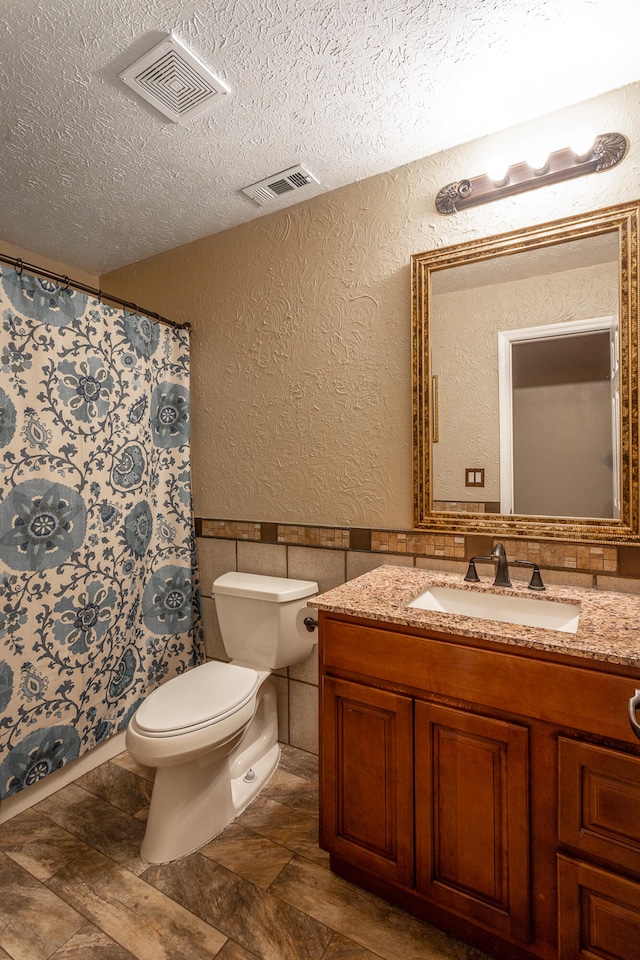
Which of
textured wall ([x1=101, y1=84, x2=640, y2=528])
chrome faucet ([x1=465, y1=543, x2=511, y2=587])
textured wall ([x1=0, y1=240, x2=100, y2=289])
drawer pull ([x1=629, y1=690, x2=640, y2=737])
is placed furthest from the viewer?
textured wall ([x1=0, y1=240, x2=100, y2=289])

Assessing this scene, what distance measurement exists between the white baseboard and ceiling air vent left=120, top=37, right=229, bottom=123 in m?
2.34

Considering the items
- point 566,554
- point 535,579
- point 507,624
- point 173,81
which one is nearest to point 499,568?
point 535,579

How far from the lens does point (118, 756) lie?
1.96 m

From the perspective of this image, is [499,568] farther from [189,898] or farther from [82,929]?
[82,929]

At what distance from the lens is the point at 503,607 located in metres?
1.38

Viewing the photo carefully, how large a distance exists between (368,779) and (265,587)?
2.49ft

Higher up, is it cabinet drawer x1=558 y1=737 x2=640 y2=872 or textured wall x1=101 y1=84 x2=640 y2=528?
textured wall x1=101 y1=84 x2=640 y2=528

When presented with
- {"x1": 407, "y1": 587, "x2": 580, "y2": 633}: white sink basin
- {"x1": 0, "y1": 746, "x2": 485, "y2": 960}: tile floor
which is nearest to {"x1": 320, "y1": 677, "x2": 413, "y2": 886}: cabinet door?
{"x1": 0, "y1": 746, "x2": 485, "y2": 960}: tile floor

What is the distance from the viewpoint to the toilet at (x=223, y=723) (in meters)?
1.38

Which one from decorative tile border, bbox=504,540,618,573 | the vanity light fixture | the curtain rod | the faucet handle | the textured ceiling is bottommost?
the faucet handle

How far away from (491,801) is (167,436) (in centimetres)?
183

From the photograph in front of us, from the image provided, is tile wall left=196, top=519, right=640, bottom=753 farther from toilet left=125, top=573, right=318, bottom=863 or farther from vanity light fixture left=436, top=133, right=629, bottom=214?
vanity light fixture left=436, top=133, right=629, bottom=214

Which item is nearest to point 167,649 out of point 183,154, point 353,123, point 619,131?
point 183,154

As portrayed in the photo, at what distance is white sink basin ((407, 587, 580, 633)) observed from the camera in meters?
1.30
